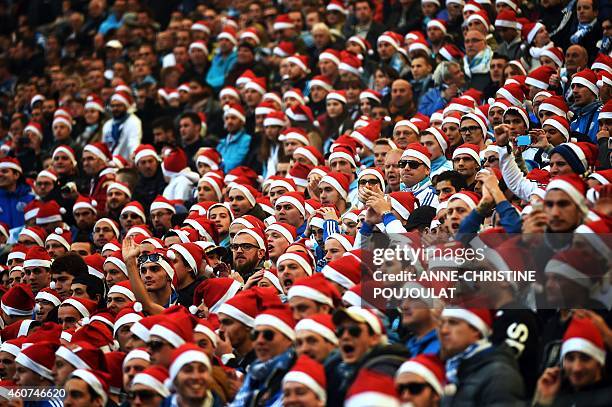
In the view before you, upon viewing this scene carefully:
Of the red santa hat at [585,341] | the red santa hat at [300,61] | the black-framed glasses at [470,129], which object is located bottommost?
the red santa hat at [585,341]

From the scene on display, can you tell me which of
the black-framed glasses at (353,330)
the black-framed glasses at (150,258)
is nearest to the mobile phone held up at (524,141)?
the black-framed glasses at (150,258)

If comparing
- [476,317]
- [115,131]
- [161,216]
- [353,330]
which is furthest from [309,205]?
[115,131]

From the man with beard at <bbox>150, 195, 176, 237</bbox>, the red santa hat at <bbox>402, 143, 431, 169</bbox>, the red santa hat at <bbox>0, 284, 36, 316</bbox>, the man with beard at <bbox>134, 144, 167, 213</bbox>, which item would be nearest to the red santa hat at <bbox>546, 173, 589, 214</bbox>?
the red santa hat at <bbox>402, 143, 431, 169</bbox>

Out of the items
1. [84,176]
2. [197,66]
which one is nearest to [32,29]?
[197,66]

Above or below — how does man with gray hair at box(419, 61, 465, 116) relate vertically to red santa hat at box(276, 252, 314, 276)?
above

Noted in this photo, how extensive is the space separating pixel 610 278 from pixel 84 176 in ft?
36.9

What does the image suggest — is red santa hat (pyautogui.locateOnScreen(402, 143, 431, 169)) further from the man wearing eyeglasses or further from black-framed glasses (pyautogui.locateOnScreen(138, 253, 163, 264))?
black-framed glasses (pyautogui.locateOnScreen(138, 253, 163, 264))

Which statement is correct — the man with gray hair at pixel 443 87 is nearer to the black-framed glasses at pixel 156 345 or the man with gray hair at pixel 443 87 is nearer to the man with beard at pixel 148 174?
the man with beard at pixel 148 174

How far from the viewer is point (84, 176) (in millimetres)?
18000

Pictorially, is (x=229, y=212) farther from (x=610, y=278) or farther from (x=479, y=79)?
(x=610, y=278)

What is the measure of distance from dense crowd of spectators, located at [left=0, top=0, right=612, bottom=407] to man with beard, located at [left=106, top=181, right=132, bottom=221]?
0.03 m

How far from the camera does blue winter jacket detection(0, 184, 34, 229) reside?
17547 mm

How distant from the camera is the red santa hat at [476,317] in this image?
8094 mm

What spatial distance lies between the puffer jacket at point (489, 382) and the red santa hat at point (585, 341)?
0.36m
